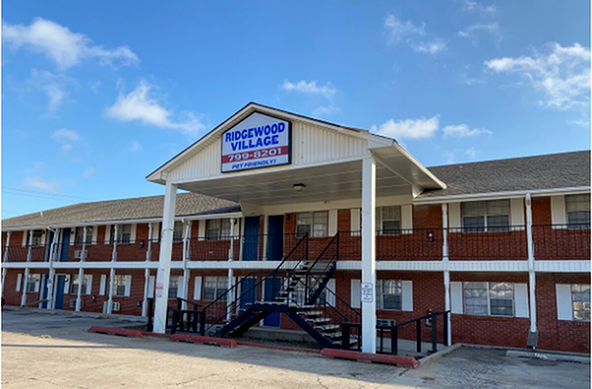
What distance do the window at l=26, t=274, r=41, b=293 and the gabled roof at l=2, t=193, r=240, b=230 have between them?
298cm

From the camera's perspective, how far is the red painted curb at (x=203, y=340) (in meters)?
13.8

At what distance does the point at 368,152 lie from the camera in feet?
41.6

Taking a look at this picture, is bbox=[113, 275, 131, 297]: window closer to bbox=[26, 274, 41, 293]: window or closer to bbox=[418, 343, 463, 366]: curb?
bbox=[26, 274, 41, 293]: window

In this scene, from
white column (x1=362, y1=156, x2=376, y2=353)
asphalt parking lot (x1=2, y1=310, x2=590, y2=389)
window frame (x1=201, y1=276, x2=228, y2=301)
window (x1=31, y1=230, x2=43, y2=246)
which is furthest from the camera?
window (x1=31, y1=230, x2=43, y2=246)

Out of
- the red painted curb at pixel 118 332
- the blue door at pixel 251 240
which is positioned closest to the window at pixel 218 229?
the blue door at pixel 251 240

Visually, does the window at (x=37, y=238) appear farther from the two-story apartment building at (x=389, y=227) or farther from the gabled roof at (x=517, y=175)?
the gabled roof at (x=517, y=175)

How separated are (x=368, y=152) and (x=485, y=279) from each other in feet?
20.2

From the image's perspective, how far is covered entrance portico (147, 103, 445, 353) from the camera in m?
12.5

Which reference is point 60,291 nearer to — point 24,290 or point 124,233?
point 24,290

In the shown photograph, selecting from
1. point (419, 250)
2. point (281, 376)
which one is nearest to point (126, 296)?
point (419, 250)

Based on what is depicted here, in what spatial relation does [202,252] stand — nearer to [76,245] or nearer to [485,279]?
[76,245]

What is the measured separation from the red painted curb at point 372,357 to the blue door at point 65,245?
20.1 meters

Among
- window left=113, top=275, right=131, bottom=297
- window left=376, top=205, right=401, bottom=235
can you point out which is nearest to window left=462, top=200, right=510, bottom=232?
window left=376, top=205, right=401, bottom=235

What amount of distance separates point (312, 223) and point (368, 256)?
7080 millimetres
